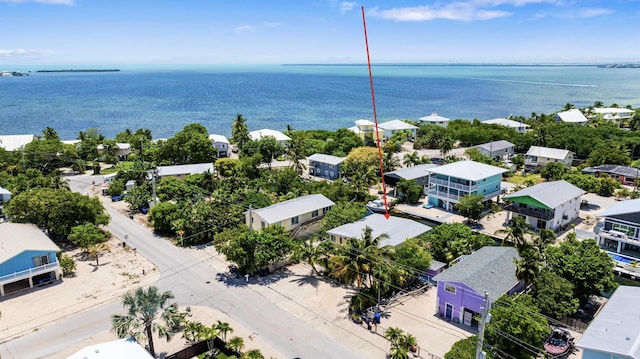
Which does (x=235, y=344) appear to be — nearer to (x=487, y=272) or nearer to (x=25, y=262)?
(x=487, y=272)

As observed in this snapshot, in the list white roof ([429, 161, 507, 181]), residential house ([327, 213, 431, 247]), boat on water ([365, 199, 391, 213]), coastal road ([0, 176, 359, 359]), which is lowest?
coastal road ([0, 176, 359, 359])

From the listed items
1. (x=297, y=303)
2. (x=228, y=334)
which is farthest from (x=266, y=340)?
(x=297, y=303)

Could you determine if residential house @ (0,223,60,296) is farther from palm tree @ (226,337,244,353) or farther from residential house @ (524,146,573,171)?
residential house @ (524,146,573,171)

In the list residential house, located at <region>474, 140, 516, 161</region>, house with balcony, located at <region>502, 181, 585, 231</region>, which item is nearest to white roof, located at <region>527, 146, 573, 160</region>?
residential house, located at <region>474, 140, 516, 161</region>

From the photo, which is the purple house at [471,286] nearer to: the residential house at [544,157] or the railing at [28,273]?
the railing at [28,273]

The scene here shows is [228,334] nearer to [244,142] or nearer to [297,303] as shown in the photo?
[297,303]

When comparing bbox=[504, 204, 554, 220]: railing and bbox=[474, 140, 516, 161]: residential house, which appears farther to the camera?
bbox=[474, 140, 516, 161]: residential house

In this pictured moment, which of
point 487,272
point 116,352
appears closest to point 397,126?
point 487,272
